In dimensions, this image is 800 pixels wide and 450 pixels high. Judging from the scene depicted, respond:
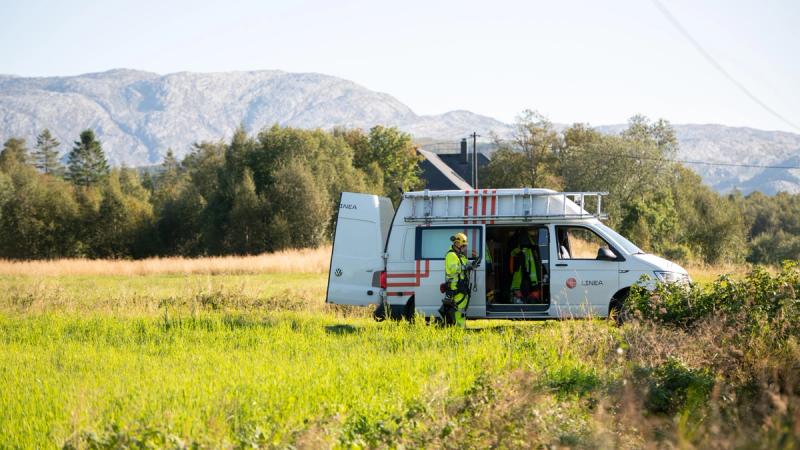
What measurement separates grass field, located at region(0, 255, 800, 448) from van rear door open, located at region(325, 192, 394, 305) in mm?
617

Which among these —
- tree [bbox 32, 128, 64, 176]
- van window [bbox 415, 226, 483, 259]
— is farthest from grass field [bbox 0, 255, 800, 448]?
tree [bbox 32, 128, 64, 176]

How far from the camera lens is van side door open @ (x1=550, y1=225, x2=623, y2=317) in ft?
44.9

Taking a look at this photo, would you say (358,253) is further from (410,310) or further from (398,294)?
(410,310)

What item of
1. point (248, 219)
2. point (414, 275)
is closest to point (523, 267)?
point (414, 275)

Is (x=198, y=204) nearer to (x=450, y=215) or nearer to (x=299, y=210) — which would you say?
(x=299, y=210)

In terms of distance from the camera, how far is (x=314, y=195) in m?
58.8

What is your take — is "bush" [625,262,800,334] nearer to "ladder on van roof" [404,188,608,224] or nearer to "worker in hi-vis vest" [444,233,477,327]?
"ladder on van roof" [404,188,608,224]

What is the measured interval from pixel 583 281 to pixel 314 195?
46035 mm

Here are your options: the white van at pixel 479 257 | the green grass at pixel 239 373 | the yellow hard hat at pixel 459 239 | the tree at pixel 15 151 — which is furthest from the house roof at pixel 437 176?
the yellow hard hat at pixel 459 239

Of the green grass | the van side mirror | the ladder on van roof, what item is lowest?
Answer: the green grass

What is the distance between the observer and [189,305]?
58.6ft

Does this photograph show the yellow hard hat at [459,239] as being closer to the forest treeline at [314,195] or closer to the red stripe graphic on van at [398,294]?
the red stripe graphic on van at [398,294]

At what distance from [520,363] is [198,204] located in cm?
5947

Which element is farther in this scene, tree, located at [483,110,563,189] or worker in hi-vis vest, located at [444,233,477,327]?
tree, located at [483,110,563,189]
